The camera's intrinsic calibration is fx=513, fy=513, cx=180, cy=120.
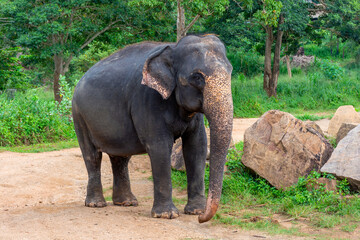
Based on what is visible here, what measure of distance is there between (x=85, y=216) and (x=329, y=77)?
15.0 m

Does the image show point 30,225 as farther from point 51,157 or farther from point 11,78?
point 11,78

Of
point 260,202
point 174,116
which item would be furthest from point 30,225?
point 260,202

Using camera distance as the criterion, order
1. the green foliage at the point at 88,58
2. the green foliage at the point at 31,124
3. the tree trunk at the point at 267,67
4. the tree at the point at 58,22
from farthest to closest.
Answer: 1. the green foliage at the point at 88,58
2. the tree trunk at the point at 267,67
3. the tree at the point at 58,22
4. the green foliage at the point at 31,124

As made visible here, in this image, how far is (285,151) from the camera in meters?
6.41

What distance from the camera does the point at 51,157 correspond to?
29.1 feet

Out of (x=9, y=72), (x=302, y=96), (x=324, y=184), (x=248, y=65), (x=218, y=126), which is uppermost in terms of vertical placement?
(x=218, y=126)

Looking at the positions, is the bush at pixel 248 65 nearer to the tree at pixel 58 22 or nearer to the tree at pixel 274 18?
the tree at pixel 274 18

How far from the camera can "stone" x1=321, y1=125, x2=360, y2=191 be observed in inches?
229

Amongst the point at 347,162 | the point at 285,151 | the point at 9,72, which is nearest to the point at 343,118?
the point at 285,151

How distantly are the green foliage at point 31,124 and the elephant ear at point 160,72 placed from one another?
6.30 meters

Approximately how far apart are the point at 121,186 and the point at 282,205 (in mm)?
1884

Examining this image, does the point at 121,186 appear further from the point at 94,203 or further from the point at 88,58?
the point at 88,58

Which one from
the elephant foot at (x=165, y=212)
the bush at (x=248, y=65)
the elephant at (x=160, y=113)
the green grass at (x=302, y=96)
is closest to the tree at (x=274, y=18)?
the green grass at (x=302, y=96)

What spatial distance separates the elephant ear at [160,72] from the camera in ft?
16.2
